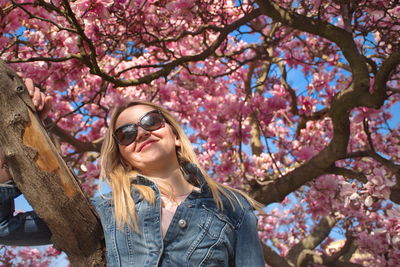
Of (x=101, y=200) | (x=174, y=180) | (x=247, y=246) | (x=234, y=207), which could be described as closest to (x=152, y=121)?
(x=174, y=180)

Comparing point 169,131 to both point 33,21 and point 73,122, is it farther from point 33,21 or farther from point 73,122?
point 73,122

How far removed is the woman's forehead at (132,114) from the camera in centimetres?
180

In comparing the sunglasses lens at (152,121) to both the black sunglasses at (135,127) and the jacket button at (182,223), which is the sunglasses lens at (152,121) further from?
the jacket button at (182,223)

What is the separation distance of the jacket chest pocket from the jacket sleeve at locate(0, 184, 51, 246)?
1.80 feet

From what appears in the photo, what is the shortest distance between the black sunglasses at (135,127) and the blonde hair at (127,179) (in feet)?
0.19

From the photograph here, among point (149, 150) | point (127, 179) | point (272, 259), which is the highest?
point (149, 150)

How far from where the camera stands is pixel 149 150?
167 centimetres

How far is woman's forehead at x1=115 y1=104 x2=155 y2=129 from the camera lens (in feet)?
5.90

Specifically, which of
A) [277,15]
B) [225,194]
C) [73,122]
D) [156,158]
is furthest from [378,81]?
[73,122]

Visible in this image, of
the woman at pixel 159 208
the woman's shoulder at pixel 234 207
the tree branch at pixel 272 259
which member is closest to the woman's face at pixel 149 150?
the woman at pixel 159 208

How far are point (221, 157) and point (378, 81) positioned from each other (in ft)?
9.60

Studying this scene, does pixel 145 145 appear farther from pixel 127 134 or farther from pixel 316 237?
pixel 316 237

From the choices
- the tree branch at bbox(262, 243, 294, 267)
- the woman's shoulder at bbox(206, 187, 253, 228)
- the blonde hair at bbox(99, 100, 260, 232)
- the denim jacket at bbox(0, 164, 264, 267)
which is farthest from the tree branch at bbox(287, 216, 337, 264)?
the denim jacket at bbox(0, 164, 264, 267)

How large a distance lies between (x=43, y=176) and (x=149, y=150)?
1.64ft
